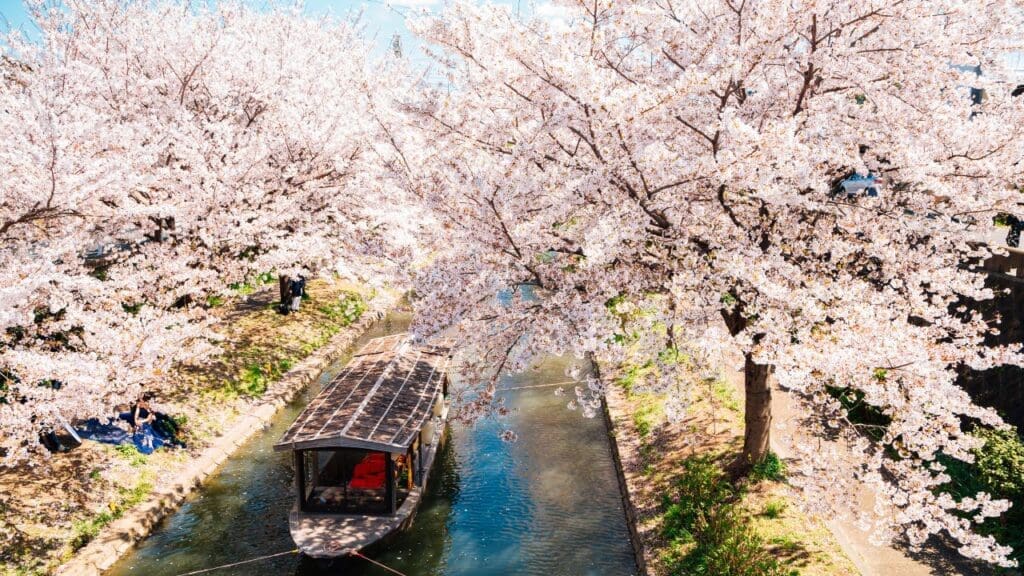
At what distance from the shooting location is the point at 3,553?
1061 cm

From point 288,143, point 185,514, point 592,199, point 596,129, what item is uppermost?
point 288,143

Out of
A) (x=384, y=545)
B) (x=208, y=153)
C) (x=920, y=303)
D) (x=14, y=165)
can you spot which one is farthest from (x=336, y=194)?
(x=920, y=303)

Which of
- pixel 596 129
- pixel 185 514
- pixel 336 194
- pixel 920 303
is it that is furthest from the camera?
pixel 336 194

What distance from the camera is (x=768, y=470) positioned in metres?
11.9

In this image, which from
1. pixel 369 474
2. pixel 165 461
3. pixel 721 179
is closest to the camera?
pixel 721 179

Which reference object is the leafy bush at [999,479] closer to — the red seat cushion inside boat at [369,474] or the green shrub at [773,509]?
the green shrub at [773,509]

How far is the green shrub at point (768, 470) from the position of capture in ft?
38.6

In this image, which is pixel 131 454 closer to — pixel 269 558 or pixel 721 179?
pixel 269 558

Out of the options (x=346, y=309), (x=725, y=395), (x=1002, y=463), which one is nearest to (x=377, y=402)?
(x=725, y=395)

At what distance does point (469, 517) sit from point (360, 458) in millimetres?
2871

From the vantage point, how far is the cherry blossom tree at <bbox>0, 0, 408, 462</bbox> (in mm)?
10570

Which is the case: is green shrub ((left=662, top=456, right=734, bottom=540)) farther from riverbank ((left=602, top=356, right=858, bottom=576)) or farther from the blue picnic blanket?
the blue picnic blanket

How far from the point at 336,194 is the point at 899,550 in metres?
18.1

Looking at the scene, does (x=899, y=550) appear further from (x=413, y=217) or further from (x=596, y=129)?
(x=413, y=217)
